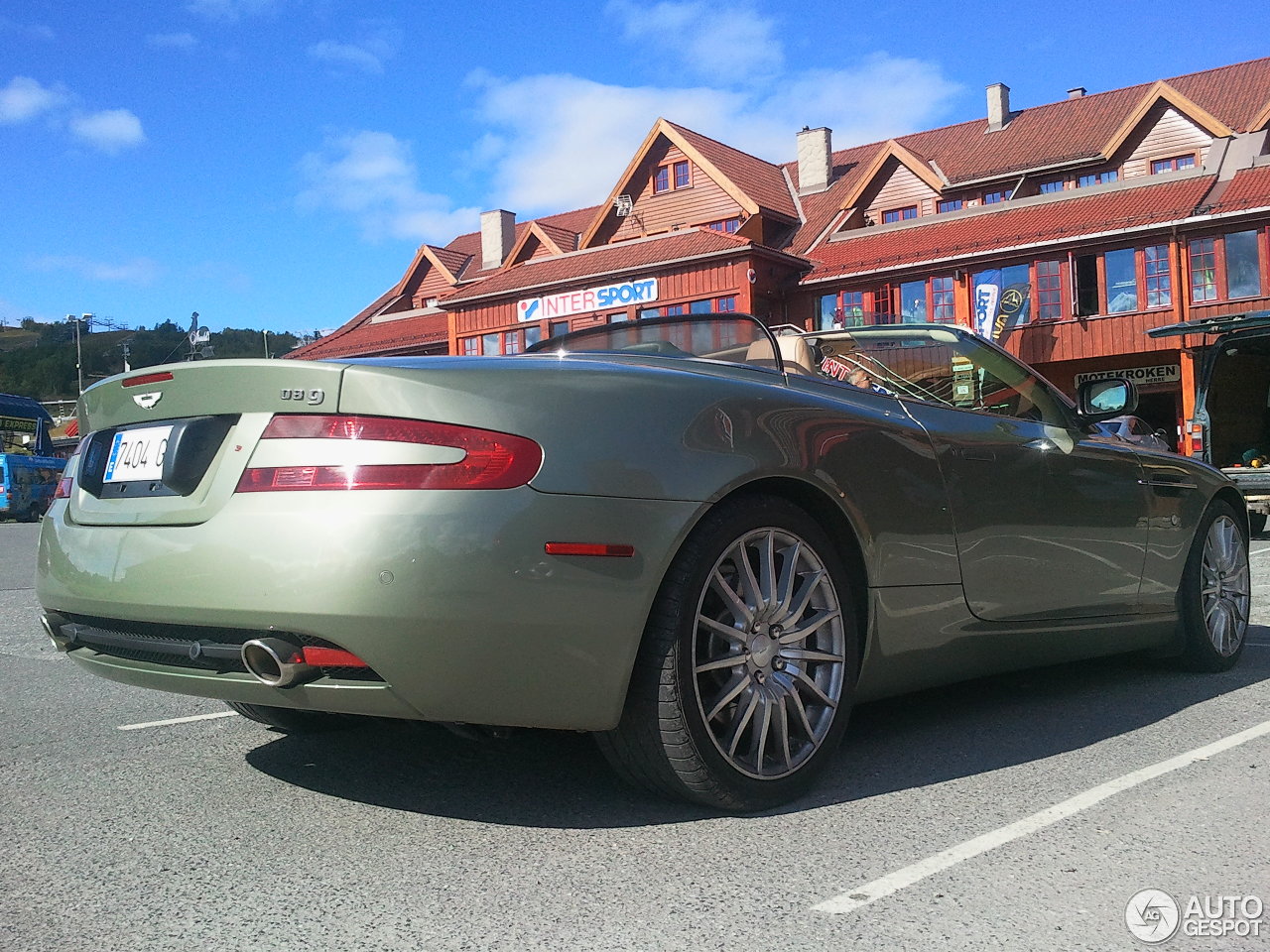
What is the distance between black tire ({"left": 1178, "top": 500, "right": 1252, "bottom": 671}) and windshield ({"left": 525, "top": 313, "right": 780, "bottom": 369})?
2292 mm

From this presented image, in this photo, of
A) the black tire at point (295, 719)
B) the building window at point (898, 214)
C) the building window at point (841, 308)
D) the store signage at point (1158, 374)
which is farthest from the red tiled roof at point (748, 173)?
the black tire at point (295, 719)

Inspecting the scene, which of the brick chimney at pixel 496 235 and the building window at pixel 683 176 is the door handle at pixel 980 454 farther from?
the brick chimney at pixel 496 235

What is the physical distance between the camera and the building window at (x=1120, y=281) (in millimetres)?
24984

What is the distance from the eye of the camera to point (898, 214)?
30672 millimetres

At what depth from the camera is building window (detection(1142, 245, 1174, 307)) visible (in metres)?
24.6

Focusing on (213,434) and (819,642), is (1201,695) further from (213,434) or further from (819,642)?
(213,434)

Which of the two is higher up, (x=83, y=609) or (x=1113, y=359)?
(x=1113, y=359)

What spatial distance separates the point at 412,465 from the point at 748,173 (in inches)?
1242


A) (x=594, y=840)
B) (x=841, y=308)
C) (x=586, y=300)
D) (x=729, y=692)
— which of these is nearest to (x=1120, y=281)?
(x=841, y=308)

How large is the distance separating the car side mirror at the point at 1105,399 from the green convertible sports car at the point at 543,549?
1.25 m

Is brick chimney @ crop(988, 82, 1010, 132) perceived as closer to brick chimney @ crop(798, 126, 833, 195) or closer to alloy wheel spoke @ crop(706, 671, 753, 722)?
brick chimney @ crop(798, 126, 833, 195)

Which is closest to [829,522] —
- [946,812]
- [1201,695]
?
[946,812]

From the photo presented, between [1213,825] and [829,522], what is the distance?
3.70 feet

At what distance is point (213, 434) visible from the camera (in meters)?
2.63
